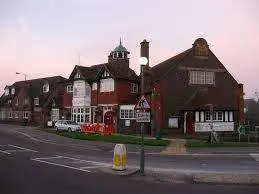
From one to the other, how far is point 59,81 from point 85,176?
6322 cm

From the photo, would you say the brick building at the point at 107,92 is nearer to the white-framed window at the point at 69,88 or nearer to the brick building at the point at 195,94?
the white-framed window at the point at 69,88

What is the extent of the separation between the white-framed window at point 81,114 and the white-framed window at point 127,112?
7329 mm

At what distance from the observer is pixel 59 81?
262 feet

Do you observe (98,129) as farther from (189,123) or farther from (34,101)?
(34,101)

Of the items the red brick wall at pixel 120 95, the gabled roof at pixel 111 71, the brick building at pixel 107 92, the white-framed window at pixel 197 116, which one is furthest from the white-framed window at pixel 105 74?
the white-framed window at pixel 197 116

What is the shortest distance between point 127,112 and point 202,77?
887 centimetres

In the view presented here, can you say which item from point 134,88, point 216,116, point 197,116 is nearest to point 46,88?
point 134,88

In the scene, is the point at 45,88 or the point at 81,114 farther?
the point at 45,88

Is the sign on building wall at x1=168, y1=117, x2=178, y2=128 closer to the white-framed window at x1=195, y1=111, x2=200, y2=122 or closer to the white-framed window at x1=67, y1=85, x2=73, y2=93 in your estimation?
the white-framed window at x1=195, y1=111, x2=200, y2=122

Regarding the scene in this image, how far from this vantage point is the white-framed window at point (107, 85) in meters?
53.7

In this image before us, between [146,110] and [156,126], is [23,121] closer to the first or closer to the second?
[156,126]

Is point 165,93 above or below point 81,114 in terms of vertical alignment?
above

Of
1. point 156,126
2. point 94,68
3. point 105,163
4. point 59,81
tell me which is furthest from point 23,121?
point 105,163

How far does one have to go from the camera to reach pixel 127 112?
51812 millimetres
